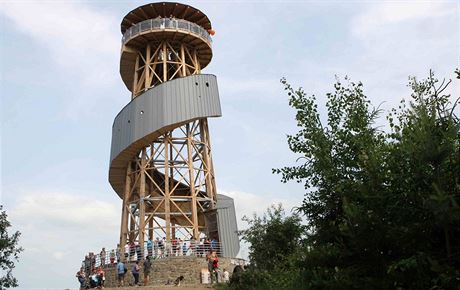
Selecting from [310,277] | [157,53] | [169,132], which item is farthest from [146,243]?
[310,277]

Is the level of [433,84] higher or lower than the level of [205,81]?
lower

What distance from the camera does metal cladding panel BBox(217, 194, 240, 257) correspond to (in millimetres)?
19938

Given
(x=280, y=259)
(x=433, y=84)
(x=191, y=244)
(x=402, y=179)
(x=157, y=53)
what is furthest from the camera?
(x=157, y=53)

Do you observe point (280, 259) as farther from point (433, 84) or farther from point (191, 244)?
point (433, 84)

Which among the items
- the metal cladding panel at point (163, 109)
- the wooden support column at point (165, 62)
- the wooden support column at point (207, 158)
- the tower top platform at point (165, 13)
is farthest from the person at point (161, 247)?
the tower top platform at point (165, 13)

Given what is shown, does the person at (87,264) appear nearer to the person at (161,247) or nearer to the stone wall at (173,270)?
the stone wall at (173,270)

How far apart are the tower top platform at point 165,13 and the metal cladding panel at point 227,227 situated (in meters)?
8.32

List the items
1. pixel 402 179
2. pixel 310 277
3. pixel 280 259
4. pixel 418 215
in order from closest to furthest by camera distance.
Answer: pixel 418 215 < pixel 402 179 < pixel 310 277 < pixel 280 259

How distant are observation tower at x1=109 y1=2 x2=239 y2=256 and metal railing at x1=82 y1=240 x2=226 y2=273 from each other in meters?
1.06

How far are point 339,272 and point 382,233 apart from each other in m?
0.80

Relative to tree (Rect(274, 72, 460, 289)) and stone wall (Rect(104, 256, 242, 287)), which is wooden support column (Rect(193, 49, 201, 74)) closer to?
stone wall (Rect(104, 256, 242, 287))

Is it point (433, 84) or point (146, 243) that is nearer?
point (433, 84)

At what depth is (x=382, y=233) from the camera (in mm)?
7043

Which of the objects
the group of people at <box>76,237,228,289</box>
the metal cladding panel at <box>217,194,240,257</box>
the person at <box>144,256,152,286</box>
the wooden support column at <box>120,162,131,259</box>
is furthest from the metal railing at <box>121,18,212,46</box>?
the person at <box>144,256,152,286</box>
